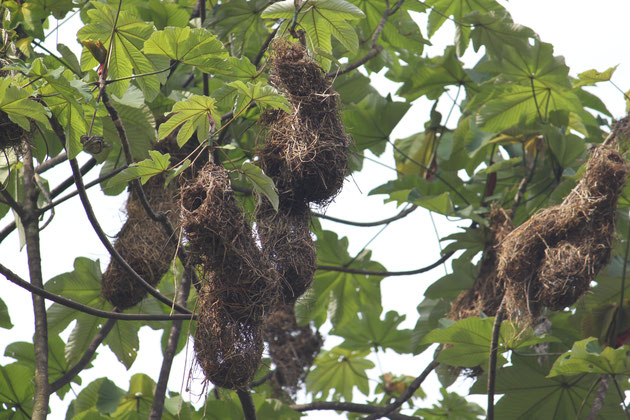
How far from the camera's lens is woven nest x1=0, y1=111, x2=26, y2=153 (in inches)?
87.1

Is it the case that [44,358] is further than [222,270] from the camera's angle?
Yes

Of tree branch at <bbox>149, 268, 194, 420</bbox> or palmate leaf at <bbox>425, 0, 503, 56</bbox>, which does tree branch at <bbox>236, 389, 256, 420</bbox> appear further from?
palmate leaf at <bbox>425, 0, 503, 56</bbox>

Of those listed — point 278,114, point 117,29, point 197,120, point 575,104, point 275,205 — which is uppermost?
point 575,104

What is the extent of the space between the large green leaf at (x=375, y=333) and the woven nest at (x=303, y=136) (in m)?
2.89

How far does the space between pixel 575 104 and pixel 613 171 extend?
1.28 meters

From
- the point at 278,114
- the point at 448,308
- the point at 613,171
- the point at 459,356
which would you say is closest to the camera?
the point at 278,114

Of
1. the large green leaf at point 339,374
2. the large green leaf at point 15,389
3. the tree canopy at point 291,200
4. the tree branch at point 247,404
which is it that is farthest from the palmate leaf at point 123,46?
the large green leaf at point 339,374

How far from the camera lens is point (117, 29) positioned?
2498 mm

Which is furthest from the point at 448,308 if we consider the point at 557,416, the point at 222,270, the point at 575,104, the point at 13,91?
the point at 13,91

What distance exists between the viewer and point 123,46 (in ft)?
8.39

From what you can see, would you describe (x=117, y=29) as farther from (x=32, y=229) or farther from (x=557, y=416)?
(x=557, y=416)

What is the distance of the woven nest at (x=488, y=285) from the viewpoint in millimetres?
3598

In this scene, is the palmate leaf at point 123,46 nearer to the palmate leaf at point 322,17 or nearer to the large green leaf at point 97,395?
the palmate leaf at point 322,17

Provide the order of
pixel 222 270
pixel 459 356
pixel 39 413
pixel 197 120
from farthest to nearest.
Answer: pixel 459 356 < pixel 39 413 < pixel 197 120 < pixel 222 270
